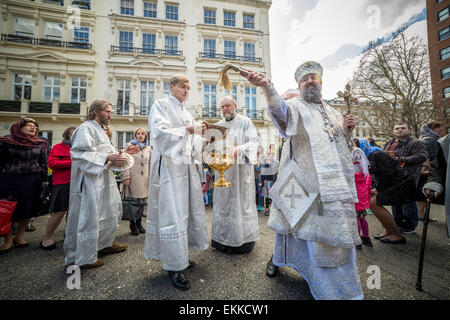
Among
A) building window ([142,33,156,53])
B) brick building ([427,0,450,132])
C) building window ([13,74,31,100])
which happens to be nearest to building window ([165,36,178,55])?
building window ([142,33,156,53])

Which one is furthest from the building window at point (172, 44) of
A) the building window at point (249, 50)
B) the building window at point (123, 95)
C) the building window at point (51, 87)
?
the building window at point (51, 87)

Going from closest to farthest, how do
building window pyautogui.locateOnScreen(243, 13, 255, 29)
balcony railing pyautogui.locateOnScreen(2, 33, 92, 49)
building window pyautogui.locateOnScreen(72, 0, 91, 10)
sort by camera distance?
balcony railing pyautogui.locateOnScreen(2, 33, 92, 49) < building window pyautogui.locateOnScreen(72, 0, 91, 10) < building window pyautogui.locateOnScreen(243, 13, 255, 29)

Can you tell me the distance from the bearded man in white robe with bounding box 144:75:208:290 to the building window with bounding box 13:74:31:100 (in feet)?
64.2

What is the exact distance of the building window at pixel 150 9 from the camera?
626 inches

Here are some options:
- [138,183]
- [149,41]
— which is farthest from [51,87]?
[138,183]

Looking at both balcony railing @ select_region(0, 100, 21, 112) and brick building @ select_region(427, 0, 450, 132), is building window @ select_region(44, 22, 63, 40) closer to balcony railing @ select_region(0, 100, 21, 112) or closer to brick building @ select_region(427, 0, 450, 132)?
balcony railing @ select_region(0, 100, 21, 112)

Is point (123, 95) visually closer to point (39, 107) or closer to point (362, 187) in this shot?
point (39, 107)

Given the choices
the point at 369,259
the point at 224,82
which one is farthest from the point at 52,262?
the point at 369,259

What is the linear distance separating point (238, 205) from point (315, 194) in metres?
1.26

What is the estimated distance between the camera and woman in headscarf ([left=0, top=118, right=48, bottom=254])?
3.18m

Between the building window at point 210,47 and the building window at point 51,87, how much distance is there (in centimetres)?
1249

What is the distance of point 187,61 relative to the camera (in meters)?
16.0
